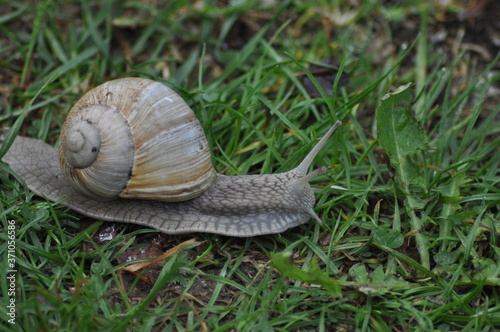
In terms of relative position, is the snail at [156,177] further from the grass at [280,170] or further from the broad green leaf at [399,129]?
the broad green leaf at [399,129]

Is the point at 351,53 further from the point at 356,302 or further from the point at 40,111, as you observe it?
the point at 40,111

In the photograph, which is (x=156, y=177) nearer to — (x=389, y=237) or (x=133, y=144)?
(x=133, y=144)

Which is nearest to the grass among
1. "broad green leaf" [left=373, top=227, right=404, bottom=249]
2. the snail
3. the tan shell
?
"broad green leaf" [left=373, top=227, right=404, bottom=249]

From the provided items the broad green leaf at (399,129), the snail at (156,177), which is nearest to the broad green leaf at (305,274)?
the snail at (156,177)

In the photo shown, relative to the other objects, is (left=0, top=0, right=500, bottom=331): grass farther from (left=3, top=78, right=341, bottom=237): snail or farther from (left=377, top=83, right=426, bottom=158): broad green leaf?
(left=3, top=78, right=341, bottom=237): snail

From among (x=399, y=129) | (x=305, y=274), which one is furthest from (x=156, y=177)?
(x=399, y=129)

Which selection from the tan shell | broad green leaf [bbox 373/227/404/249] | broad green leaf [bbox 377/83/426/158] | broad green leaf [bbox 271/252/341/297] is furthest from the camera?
broad green leaf [bbox 377/83/426/158]
